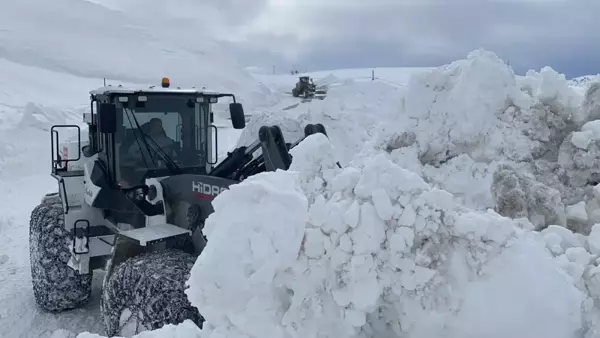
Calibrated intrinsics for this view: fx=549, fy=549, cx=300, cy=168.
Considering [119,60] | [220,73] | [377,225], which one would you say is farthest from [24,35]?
[377,225]

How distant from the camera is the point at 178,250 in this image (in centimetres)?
439

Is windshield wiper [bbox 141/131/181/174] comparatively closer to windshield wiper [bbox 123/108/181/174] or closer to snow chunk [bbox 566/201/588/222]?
windshield wiper [bbox 123/108/181/174]

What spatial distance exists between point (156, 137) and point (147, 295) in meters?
1.75

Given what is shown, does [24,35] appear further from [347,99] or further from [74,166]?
[74,166]

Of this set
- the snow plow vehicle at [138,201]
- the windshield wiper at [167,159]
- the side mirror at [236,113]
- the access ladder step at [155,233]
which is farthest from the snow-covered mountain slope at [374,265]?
the side mirror at [236,113]

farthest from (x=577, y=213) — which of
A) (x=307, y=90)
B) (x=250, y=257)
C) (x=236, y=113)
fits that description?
(x=307, y=90)

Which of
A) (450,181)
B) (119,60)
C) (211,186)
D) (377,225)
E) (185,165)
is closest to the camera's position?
(377,225)

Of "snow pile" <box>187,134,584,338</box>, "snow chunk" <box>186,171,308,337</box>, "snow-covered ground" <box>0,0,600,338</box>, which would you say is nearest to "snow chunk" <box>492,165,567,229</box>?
"snow-covered ground" <box>0,0,600,338</box>

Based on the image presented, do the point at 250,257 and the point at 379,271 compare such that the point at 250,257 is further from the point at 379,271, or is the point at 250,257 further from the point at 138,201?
the point at 138,201

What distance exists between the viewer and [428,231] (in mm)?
2195

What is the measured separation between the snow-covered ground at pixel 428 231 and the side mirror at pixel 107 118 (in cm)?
183

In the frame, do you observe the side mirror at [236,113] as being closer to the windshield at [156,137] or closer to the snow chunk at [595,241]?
the windshield at [156,137]

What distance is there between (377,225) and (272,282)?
0.48m

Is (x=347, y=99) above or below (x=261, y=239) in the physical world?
above
